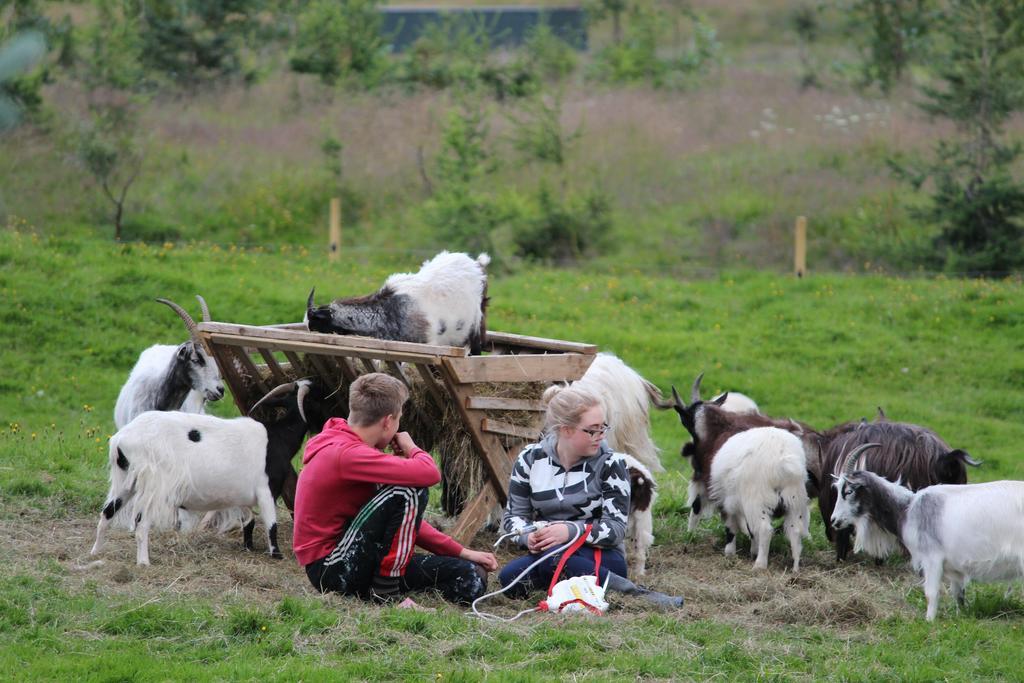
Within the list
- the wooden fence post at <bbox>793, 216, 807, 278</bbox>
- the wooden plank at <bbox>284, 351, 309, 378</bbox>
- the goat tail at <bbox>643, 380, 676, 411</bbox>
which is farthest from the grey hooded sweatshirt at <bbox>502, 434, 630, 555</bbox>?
the wooden fence post at <bbox>793, 216, 807, 278</bbox>

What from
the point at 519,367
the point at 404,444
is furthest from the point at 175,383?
the point at 404,444

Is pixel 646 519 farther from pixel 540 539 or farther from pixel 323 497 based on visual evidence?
pixel 323 497

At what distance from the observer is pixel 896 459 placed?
7.63 meters

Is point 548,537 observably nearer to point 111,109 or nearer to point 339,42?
point 111,109

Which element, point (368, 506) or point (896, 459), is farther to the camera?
point (896, 459)

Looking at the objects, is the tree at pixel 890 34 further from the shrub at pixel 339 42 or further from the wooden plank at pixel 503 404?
the wooden plank at pixel 503 404

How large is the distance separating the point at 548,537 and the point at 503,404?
4.49 feet

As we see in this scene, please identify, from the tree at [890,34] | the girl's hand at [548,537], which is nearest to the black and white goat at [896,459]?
the girl's hand at [548,537]

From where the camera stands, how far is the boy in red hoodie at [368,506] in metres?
5.78

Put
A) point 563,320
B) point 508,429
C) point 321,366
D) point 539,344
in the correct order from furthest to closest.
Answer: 1. point 563,320
2. point 539,344
3. point 321,366
4. point 508,429

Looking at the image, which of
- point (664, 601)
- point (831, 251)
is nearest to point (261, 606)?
point (664, 601)

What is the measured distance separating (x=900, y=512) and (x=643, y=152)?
17320 millimetres

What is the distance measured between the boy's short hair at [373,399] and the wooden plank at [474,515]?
5.13ft

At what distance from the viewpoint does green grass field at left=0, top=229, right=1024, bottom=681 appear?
5.11 meters
